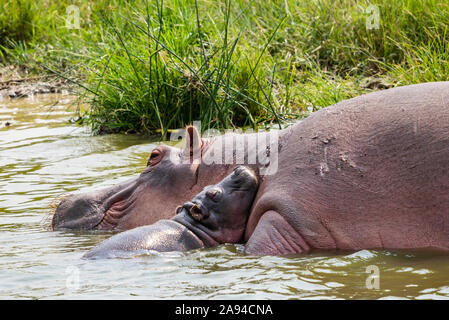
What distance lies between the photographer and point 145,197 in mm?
4871

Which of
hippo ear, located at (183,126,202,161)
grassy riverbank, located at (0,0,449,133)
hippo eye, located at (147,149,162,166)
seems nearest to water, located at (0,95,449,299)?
hippo eye, located at (147,149,162,166)

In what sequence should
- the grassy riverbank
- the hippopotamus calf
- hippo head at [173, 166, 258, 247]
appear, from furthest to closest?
the grassy riverbank, hippo head at [173, 166, 258, 247], the hippopotamus calf

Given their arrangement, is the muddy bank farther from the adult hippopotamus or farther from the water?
the adult hippopotamus

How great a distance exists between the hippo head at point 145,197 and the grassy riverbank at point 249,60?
156 cm

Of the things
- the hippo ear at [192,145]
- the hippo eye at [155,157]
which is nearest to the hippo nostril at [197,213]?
the hippo ear at [192,145]

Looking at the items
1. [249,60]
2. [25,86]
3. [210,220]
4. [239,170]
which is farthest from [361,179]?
[25,86]

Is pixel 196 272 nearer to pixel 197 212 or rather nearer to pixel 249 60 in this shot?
pixel 197 212

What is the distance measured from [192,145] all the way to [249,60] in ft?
10.4

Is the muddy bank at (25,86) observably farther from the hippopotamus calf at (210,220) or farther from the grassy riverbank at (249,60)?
the hippopotamus calf at (210,220)

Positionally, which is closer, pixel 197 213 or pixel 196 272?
pixel 196 272

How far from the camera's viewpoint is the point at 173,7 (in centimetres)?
856

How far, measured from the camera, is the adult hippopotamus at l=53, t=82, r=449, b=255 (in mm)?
3787

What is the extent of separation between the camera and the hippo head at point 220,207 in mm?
4332

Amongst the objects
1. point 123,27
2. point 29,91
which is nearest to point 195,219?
point 123,27
